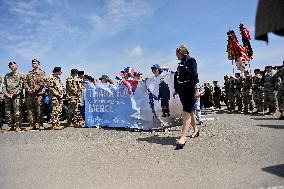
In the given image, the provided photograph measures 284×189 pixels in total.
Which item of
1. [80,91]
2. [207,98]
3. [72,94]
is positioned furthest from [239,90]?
[72,94]

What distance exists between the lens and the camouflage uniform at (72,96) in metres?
12.4

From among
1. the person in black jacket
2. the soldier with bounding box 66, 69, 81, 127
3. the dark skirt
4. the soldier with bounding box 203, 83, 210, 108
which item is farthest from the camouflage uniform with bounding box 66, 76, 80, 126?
the soldier with bounding box 203, 83, 210, 108

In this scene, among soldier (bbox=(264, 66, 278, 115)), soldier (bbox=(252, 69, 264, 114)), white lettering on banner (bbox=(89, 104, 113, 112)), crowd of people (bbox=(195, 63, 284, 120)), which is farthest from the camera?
soldier (bbox=(252, 69, 264, 114))

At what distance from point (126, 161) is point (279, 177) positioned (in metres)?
2.59

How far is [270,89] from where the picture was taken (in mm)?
14062

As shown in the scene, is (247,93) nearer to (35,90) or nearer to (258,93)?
(258,93)

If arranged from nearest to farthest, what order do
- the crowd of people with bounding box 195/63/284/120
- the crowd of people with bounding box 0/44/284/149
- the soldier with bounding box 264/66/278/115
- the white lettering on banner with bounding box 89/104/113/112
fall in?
the crowd of people with bounding box 0/44/284/149 < the white lettering on banner with bounding box 89/104/113/112 < the crowd of people with bounding box 195/63/284/120 < the soldier with bounding box 264/66/278/115

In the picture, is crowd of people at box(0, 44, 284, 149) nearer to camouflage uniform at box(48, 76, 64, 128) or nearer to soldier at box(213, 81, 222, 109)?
camouflage uniform at box(48, 76, 64, 128)

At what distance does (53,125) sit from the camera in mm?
11758

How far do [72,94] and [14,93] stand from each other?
206cm

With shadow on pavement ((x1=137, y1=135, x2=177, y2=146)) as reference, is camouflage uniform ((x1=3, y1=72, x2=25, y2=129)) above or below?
above

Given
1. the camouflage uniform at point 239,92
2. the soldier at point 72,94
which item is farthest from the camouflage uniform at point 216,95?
the soldier at point 72,94

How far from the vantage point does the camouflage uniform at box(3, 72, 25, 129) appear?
1180 cm

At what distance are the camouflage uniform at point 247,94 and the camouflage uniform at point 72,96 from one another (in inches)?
323
